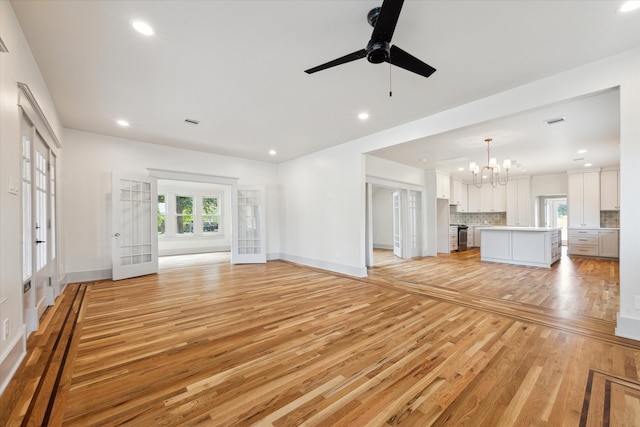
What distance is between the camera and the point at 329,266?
6180mm

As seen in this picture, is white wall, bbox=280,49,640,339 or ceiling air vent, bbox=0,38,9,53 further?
white wall, bbox=280,49,640,339

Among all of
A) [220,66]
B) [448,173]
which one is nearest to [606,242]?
[448,173]

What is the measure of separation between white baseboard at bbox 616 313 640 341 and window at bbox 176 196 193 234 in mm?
10532

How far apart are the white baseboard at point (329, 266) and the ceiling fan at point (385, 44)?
391cm

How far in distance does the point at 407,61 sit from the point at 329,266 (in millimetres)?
4696

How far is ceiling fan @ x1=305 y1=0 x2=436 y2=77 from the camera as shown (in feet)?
5.62

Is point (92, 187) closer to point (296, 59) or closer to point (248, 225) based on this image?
point (248, 225)

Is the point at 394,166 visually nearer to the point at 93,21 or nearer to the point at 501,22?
the point at 501,22

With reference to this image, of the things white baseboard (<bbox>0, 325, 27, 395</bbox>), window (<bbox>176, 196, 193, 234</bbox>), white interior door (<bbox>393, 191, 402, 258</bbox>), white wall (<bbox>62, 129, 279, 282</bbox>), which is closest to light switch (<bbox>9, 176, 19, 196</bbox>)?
white baseboard (<bbox>0, 325, 27, 395</bbox>)

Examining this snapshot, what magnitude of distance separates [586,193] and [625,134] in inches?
299

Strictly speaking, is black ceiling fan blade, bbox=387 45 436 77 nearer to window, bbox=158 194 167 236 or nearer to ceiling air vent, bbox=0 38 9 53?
ceiling air vent, bbox=0 38 9 53

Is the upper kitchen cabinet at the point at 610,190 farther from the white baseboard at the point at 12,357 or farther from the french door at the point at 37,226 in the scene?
the french door at the point at 37,226

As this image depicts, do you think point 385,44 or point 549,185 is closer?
point 385,44

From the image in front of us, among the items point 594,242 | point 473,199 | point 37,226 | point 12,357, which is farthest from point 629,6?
point 473,199
